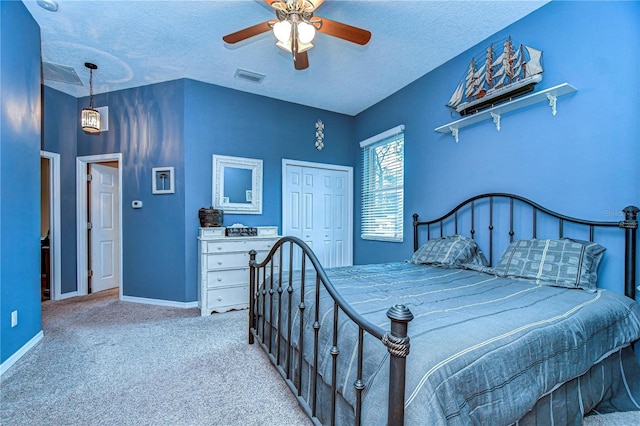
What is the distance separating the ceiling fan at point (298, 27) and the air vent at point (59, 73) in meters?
2.56

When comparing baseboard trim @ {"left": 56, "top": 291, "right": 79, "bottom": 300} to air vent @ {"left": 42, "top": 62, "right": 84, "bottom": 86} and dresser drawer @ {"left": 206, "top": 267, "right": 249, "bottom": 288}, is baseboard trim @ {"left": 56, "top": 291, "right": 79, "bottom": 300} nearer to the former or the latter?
dresser drawer @ {"left": 206, "top": 267, "right": 249, "bottom": 288}

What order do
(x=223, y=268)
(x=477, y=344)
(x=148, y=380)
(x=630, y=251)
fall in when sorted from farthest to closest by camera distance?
(x=223, y=268), (x=148, y=380), (x=630, y=251), (x=477, y=344)

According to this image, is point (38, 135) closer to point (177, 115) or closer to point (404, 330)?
point (177, 115)

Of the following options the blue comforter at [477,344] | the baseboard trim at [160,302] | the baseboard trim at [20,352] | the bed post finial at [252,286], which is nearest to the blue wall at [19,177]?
the baseboard trim at [20,352]

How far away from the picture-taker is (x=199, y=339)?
265 centimetres

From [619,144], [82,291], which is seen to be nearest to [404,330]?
[619,144]

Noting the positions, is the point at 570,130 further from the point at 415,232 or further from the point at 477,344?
the point at 477,344

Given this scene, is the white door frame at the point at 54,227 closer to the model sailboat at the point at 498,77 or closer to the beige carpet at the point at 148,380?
the beige carpet at the point at 148,380

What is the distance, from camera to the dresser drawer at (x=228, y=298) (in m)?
3.34

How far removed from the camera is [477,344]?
3.42 feet

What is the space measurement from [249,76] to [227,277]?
8.05 ft

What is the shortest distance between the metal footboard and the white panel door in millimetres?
3229

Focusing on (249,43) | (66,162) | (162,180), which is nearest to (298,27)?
(249,43)

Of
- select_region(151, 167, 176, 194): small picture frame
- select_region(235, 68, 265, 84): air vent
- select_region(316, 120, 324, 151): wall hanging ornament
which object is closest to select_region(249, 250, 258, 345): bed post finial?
select_region(151, 167, 176, 194): small picture frame
